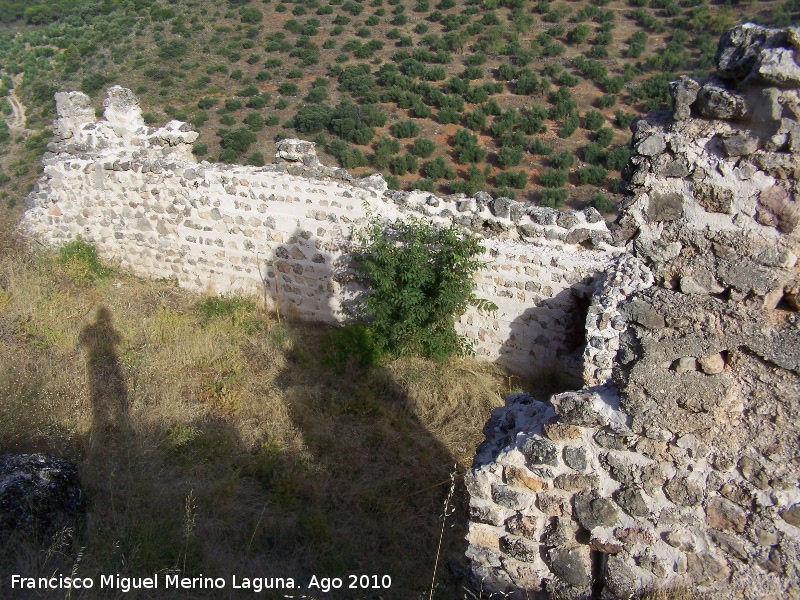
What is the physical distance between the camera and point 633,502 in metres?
2.97

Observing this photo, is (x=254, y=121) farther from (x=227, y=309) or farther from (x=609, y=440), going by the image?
(x=609, y=440)

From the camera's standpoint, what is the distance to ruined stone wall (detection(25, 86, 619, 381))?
6309mm

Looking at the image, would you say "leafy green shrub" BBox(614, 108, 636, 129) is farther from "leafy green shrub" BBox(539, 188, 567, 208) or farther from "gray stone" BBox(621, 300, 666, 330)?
"gray stone" BBox(621, 300, 666, 330)

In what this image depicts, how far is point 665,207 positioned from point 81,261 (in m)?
7.71

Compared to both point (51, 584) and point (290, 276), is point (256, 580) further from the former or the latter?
point (290, 276)

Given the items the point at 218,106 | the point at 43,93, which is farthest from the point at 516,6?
the point at 43,93

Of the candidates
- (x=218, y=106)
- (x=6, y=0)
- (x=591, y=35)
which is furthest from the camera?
(x=6, y=0)

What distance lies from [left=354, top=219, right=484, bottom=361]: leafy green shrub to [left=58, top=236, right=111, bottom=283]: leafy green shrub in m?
4.03

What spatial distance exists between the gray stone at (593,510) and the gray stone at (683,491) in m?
0.27

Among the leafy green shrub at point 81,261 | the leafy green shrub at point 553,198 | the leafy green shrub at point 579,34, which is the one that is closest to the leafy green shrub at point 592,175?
the leafy green shrub at point 553,198

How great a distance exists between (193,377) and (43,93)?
81.4 ft

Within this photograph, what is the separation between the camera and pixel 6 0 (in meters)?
38.1

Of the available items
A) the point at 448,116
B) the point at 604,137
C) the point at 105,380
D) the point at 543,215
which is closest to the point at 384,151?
the point at 448,116

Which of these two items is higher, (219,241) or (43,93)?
(219,241)
